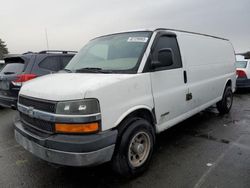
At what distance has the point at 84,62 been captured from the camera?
11.8ft

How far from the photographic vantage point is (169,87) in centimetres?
345

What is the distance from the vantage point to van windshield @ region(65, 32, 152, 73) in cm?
307

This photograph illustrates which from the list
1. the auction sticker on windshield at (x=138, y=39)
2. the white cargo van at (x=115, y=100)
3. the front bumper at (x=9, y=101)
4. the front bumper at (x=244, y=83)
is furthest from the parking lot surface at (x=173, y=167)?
the front bumper at (x=244, y=83)

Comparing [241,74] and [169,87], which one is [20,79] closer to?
[169,87]

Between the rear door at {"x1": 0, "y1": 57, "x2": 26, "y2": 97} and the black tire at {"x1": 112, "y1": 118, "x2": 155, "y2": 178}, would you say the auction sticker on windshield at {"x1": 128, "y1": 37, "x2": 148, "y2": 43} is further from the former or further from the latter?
the rear door at {"x1": 0, "y1": 57, "x2": 26, "y2": 97}

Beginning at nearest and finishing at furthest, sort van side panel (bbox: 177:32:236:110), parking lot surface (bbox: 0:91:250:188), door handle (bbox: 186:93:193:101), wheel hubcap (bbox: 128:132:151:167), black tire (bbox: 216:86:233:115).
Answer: parking lot surface (bbox: 0:91:250:188) < wheel hubcap (bbox: 128:132:151:167) < door handle (bbox: 186:93:193:101) < van side panel (bbox: 177:32:236:110) < black tire (bbox: 216:86:233:115)

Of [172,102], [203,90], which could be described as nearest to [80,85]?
[172,102]

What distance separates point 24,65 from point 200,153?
457 centimetres

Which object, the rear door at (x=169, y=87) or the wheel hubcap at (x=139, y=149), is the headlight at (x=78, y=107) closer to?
the wheel hubcap at (x=139, y=149)

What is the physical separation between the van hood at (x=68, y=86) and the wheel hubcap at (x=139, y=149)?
0.86 m

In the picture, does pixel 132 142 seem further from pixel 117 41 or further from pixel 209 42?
pixel 209 42

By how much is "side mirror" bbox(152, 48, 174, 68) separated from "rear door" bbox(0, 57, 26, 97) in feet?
11.9

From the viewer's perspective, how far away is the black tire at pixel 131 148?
2660mm

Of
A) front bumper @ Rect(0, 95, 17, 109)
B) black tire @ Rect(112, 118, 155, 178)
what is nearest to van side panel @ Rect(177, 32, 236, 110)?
black tire @ Rect(112, 118, 155, 178)
